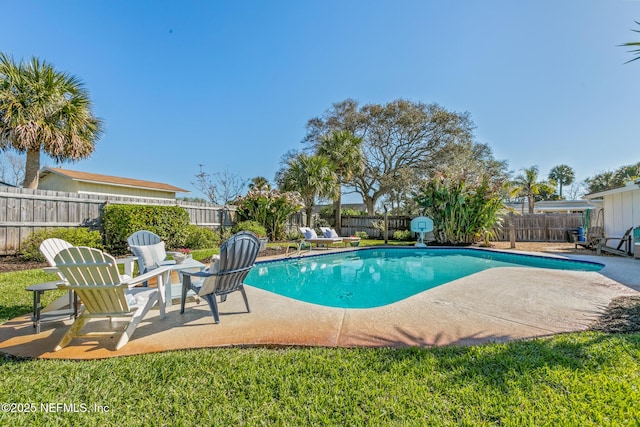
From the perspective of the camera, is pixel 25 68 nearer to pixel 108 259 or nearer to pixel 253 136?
pixel 108 259

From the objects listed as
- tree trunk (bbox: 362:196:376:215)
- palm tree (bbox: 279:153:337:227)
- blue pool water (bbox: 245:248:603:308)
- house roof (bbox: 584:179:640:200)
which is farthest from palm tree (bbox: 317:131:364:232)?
house roof (bbox: 584:179:640:200)

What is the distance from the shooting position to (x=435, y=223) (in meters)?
14.2

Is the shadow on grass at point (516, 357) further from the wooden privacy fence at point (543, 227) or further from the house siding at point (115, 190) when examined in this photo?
the house siding at point (115, 190)

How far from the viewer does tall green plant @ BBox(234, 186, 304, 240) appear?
1319cm

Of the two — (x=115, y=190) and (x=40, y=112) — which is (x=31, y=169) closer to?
(x=40, y=112)

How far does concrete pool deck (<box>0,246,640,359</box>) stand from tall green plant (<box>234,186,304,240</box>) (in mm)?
8601

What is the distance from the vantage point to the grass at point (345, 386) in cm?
181

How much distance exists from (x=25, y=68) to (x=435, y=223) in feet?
52.7

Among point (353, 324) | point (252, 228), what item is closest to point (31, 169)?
point (252, 228)

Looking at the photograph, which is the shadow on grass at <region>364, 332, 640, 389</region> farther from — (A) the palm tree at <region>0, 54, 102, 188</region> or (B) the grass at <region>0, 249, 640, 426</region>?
(A) the palm tree at <region>0, 54, 102, 188</region>

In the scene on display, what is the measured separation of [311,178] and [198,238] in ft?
21.5

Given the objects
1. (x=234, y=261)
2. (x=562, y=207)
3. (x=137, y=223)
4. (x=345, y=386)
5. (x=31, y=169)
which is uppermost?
(x=31, y=169)

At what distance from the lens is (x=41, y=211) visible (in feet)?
25.3

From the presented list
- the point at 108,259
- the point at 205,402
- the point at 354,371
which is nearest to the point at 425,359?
the point at 354,371
